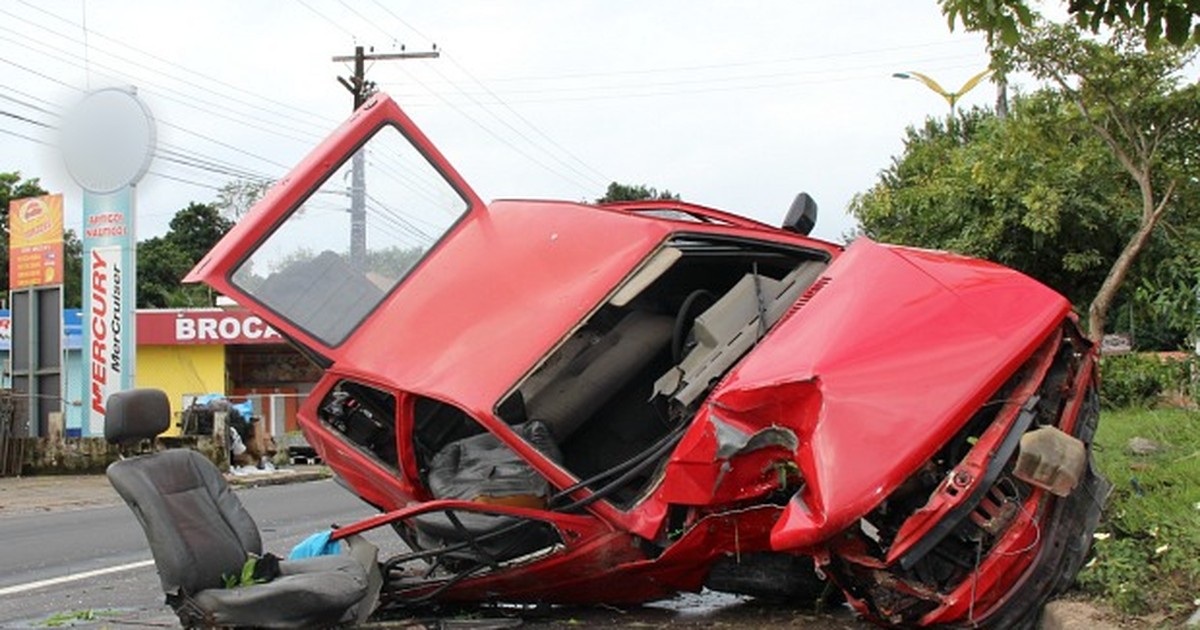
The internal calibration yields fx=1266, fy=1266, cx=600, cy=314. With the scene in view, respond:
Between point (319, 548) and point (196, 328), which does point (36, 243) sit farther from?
point (319, 548)

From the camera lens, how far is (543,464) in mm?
5098

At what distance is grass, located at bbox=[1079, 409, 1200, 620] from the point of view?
423 cm

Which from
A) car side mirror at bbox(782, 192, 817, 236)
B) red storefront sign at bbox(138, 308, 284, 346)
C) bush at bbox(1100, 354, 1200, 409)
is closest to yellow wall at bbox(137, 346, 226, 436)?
red storefront sign at bbox(138, 308, 284, 346)

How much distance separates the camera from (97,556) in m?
9.37

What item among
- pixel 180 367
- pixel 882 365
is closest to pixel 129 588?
pixel 882 365

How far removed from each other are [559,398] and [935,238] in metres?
13.2

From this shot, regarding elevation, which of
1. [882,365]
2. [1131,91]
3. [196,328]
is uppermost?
[1131,91]

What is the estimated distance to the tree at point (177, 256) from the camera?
53.5 m

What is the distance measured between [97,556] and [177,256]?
1975 inches

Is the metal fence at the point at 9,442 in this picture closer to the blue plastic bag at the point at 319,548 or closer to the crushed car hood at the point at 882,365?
the blue plastic bag at the point at 319,548

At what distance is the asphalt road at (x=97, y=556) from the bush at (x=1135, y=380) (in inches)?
300

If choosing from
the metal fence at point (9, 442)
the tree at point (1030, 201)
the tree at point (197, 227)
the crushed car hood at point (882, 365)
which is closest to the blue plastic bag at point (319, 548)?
the crushed car hood at point (882, 365)

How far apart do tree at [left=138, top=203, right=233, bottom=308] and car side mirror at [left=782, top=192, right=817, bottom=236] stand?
145 feet

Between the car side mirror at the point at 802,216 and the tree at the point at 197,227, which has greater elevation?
the tree at the point at 197,227
